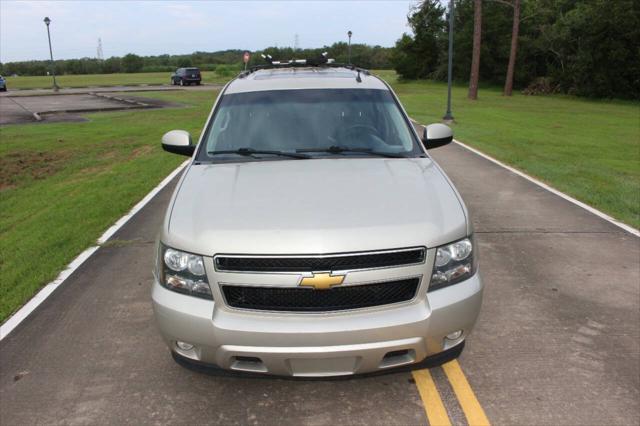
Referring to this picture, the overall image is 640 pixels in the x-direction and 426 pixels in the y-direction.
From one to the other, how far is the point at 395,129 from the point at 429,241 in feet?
5.96

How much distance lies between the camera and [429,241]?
2.92 meters

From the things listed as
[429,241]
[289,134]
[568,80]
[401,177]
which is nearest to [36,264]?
[289,134]

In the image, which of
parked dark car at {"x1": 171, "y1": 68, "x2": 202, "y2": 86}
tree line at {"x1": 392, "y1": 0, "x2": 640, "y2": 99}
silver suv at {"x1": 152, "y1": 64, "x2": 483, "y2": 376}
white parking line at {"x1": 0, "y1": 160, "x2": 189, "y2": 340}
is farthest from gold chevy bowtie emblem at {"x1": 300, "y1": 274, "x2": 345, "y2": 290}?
parked dark car at {"x1": 171, "y1": 68, "x2": 202, "y2": 86}

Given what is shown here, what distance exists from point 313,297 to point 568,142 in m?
15.1

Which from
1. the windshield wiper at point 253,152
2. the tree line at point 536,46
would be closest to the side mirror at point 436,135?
the windshield wiper at point 253,152

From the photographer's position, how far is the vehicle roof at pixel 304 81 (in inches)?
188

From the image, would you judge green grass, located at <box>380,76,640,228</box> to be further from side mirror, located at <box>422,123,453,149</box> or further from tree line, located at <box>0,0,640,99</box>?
tree line, located at <box>0,0,640,99</box>

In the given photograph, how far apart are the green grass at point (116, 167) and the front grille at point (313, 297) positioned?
3.10 m

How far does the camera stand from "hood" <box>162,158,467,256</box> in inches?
112

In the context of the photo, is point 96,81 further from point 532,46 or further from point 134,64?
point 532,46

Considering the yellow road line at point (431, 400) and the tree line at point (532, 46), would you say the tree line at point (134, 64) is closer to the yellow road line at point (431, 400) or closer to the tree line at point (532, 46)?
the tree line at point (532, 46)

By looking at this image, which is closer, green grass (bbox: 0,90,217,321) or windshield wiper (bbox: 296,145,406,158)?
windshield wiper (bbox: 296,145,406,158)

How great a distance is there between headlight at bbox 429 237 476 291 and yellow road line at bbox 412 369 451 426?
0.79m

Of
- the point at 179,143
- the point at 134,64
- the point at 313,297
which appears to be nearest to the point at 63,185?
the point at 179,143
